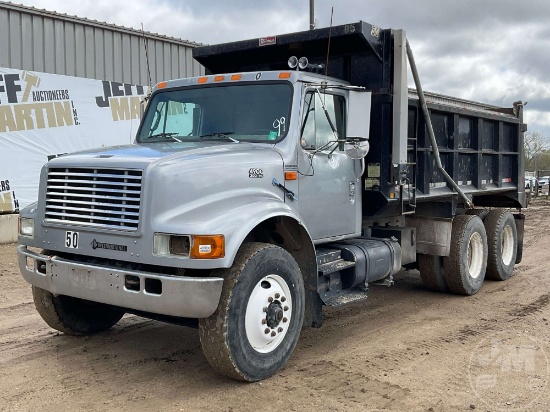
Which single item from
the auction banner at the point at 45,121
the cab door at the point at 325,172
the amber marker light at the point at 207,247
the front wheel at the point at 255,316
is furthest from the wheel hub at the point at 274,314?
the auction banner at the point at 45,121

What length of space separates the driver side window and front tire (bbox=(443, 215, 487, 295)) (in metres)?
3.02

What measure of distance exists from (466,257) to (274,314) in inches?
173

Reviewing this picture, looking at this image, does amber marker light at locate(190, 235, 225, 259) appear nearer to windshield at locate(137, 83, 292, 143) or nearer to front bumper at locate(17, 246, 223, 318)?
front bumper at locate(17, 246, 223, 318)

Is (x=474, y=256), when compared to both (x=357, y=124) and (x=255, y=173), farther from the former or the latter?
(x=255, y=173)

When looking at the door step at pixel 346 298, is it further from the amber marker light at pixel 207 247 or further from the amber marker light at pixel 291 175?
the amber marker light at pixel 207 247

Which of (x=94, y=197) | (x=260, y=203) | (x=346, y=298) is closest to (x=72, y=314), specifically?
(x=94, y=197)

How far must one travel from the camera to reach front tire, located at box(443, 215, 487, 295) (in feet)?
27.2

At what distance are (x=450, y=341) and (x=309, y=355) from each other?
156cm

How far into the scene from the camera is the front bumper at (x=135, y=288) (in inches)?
175

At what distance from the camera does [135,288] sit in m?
4.60

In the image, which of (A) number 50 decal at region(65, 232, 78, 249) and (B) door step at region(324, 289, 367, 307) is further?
(B) door step at region(324, 289, 367, 307)

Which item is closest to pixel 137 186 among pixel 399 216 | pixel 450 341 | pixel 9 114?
pixel 450 341

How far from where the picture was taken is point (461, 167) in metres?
8.59

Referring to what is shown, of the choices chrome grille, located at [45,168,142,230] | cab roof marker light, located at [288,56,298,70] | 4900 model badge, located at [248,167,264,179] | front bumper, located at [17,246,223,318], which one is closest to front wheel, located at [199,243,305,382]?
front bumper, located at [17,246,223,318]
